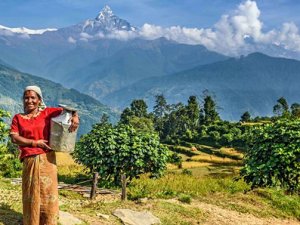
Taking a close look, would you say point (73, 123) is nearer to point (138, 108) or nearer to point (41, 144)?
point (41, 144)

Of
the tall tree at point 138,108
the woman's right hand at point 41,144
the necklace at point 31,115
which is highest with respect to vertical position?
the tall tree at point 138,108

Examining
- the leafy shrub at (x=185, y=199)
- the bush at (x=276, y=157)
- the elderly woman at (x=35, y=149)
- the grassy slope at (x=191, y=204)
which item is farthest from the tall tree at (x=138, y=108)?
the elderly woman at (x=35, y=149)

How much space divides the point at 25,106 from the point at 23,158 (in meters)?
0.95

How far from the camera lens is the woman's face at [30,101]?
8.03m

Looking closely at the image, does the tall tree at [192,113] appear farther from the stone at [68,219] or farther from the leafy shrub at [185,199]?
the stone at [68,219]

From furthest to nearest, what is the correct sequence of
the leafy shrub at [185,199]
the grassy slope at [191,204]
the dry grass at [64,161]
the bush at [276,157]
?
the dry grass at [64,161], the bush at [276,157], the leafy shrub at [185,199], the grassy slope at [191,204]

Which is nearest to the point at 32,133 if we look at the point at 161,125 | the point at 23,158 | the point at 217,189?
the point at 23,158

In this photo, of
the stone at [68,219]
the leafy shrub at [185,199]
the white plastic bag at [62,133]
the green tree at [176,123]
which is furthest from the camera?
the green tree at [176,123]

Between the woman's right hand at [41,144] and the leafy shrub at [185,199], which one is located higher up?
the woman's right hand at [41,144]

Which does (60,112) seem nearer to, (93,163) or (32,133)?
(32,133)

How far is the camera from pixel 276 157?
15359 millimetres

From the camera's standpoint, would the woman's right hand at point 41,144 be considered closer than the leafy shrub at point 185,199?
Yes

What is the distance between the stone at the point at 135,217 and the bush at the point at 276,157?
5517 mm

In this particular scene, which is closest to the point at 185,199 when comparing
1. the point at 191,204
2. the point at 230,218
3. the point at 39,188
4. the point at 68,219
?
the point at 191,204
